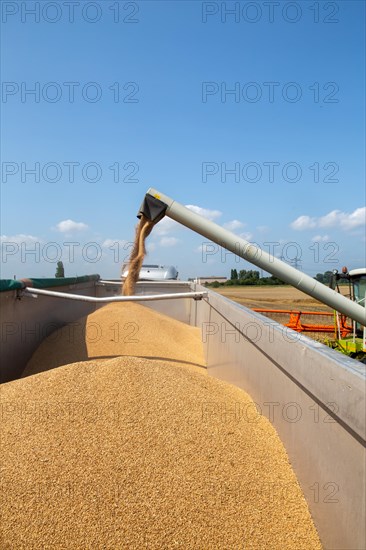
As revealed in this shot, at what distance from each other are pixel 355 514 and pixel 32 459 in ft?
4.67

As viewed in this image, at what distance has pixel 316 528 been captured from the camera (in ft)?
5.41

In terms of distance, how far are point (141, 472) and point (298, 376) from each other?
0.81m

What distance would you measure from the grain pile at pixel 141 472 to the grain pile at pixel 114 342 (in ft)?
5.93

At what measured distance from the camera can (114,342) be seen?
503 centimetres

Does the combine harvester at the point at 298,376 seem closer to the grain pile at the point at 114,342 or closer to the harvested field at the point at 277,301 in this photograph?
the grain pile at the point at 114,342

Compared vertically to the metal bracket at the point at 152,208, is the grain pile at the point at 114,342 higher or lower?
lower

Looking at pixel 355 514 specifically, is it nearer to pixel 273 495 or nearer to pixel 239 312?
pixel 273 495

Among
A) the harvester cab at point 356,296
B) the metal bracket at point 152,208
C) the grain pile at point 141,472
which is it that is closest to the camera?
the grain pile at point 141,472

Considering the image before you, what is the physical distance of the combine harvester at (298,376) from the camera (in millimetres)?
1323

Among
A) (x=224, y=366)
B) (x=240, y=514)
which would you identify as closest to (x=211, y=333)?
(x=224, y=366)

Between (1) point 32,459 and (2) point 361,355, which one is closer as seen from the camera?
(1) point 32,459

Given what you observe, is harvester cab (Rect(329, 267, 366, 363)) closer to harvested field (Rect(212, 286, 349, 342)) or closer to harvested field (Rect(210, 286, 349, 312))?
harvested field (Rect(212, 286, 349, 342))

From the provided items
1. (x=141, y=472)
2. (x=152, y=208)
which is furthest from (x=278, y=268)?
(x=141, y=472)

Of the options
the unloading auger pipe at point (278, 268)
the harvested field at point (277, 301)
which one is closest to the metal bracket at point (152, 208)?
the unloading auger pipe at point (278, 268)
